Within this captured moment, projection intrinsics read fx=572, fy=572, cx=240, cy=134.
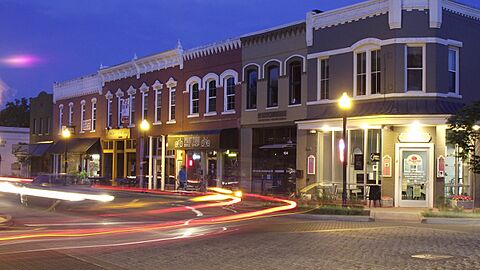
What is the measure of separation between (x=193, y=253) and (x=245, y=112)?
828 inches

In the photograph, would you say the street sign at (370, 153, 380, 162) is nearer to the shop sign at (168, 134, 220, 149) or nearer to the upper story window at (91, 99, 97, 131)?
the shop sign at (168, 134, 220, 149)

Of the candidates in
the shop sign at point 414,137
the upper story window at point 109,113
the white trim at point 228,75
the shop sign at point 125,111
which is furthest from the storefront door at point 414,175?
the upper story window at point 109,113

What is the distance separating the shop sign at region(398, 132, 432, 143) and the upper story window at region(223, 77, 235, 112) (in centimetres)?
1162

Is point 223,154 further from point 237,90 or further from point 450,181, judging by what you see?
point 450,181

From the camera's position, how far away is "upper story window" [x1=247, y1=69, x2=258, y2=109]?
31.8 metres

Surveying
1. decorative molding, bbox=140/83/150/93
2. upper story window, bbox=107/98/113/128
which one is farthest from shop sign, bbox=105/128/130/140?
decorative molding, bbox=140/83/150/93

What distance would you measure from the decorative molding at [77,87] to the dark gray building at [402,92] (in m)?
24.9

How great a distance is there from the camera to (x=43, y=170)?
55031mm

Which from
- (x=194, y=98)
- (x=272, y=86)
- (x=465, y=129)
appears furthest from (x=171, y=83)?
(x=465, y=129)

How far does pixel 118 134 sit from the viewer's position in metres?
42.7

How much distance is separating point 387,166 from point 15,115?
74.5m

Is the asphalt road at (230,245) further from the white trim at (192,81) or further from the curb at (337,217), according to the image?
the white trim at (192,81)

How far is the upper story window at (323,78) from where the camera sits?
91.0 feet

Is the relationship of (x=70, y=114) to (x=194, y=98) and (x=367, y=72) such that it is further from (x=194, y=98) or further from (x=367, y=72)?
(x=367, y=72)
